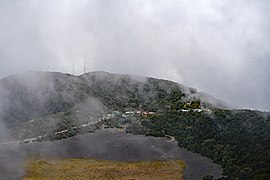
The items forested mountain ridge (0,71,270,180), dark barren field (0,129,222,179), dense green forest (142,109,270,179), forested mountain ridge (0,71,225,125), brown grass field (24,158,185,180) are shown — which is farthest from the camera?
forested mountain ridge (0,71,225,125)

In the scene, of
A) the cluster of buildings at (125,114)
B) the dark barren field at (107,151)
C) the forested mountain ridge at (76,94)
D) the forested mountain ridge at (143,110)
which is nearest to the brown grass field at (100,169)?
the dark barren field at (107,151)

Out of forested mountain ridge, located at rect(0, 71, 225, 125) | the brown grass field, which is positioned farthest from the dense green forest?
forested mountain ridge, located at rect(0, 71, 225, 125)

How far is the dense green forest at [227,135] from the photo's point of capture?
83500 millimetres

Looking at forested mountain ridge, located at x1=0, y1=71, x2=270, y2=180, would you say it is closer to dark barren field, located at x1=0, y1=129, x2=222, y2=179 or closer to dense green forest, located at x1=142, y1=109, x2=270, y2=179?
dense green forest, located at x1=142, y1=109, x2=270, y2=179

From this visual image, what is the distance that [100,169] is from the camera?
93.4 m

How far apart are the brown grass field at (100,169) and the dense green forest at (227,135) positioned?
399 inches

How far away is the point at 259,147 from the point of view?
292ft

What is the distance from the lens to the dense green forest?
8350 centimetres

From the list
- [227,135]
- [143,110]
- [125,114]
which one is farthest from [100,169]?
[143,110]

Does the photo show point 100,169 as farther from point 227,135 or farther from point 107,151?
point 227,135

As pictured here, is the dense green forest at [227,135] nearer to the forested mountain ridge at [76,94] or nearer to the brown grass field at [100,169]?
the brown grass field at [100,169]

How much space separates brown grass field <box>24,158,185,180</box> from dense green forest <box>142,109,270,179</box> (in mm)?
10123

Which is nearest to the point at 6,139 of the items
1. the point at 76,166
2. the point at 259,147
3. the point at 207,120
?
the point at 76,166

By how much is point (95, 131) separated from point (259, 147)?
59639mm
